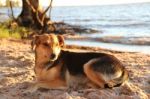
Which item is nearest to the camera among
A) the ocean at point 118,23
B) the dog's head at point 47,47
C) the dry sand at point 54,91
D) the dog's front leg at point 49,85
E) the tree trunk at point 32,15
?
the dog's head at point 47,47

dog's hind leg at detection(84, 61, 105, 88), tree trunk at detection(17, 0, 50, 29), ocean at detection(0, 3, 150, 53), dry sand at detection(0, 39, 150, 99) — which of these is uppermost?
dog's hind leg at detection(84, 61, 105, 88)

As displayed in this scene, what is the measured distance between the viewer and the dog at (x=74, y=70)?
7711 mm

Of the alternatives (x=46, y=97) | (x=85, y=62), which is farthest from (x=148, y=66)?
(x=46, y=97)

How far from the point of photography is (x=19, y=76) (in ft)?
30.1

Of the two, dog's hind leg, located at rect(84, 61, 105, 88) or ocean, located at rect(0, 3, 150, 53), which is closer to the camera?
dog's hind leg, located at rect(84, 61, 105, 88)

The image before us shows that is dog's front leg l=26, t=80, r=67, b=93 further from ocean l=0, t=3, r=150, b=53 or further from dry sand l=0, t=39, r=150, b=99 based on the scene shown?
ocean l=0, t=3, r=150, b=53

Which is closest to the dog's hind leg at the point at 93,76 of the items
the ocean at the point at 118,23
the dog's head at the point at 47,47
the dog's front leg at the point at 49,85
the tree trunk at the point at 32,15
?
the dog's front leg at the point at 49,85

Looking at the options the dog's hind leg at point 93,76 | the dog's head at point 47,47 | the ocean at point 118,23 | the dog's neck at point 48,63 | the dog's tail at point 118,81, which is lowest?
the ocean at point 118,23

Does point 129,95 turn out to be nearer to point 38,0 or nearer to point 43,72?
point 43,72

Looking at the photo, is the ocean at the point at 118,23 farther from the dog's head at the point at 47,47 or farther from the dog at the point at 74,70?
the dog's head at the point at 47,47

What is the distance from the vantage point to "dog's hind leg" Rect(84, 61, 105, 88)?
7.73m

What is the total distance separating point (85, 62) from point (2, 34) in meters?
11.4

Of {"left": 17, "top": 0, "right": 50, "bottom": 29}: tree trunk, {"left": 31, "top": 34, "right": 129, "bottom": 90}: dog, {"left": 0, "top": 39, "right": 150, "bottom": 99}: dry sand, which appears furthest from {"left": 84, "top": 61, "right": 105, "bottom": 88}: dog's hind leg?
{"left": 17, "top": 0, "right": 50, "bottom": 29}: tree trunk

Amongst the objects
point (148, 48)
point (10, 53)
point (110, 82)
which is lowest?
point (148, 48)
